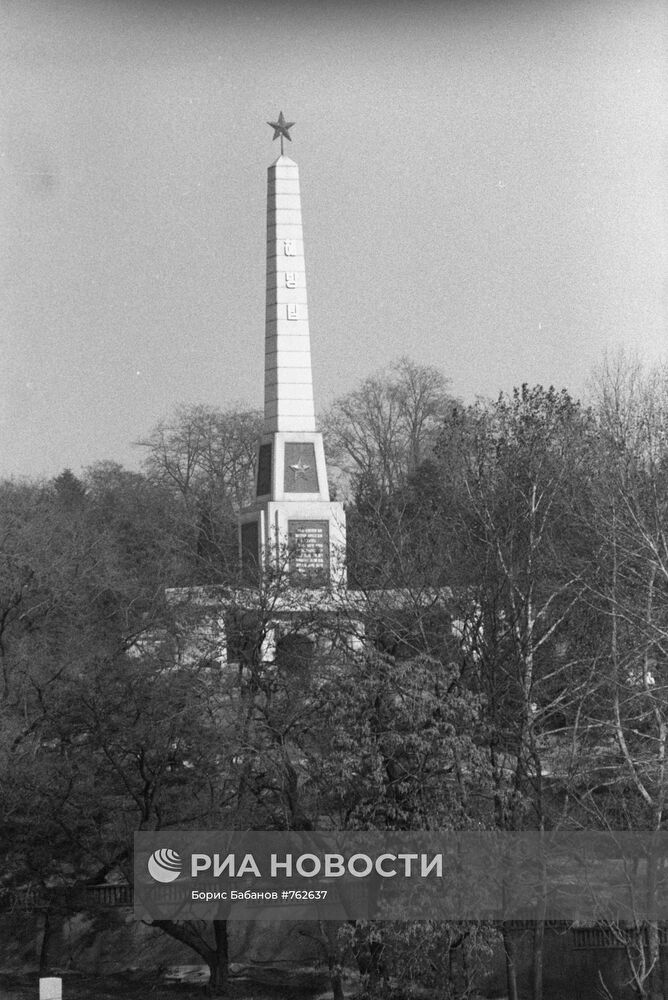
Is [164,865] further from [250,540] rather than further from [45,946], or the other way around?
[250,540]

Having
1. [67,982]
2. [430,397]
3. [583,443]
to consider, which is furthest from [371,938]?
[430,397]

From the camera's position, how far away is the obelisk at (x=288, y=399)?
106 feet

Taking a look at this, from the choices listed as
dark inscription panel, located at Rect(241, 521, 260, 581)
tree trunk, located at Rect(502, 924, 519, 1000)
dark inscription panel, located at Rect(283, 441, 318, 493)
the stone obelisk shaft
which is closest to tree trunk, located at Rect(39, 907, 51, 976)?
tree trunk, located at Rect(502, 924, 519, 1000)

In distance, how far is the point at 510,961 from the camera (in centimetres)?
1756

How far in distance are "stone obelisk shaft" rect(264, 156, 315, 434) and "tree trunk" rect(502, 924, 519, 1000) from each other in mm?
16021

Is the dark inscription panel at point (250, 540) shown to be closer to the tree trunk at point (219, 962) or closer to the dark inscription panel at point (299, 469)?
the dark inscription panel at point (299, 469)

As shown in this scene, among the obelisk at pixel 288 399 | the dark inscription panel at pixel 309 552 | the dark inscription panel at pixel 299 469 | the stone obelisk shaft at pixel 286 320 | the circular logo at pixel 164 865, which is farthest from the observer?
the dark inscription panel at pixel 299 469

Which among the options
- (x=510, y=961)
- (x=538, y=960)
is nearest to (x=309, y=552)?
(x=538, y=960)

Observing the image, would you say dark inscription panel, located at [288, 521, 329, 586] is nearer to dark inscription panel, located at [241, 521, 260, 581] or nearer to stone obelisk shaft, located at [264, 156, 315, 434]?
dark inscription panel, located at [241, 521, 260, 581]

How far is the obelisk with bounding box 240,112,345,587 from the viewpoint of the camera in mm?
32312

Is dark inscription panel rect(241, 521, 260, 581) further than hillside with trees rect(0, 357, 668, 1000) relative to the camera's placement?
Yes

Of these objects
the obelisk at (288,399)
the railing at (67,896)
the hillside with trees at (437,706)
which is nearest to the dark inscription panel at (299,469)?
the obelisk at (288,399)

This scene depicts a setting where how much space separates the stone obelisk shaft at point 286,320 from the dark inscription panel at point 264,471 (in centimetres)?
39

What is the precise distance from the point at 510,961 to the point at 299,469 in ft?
53.0
